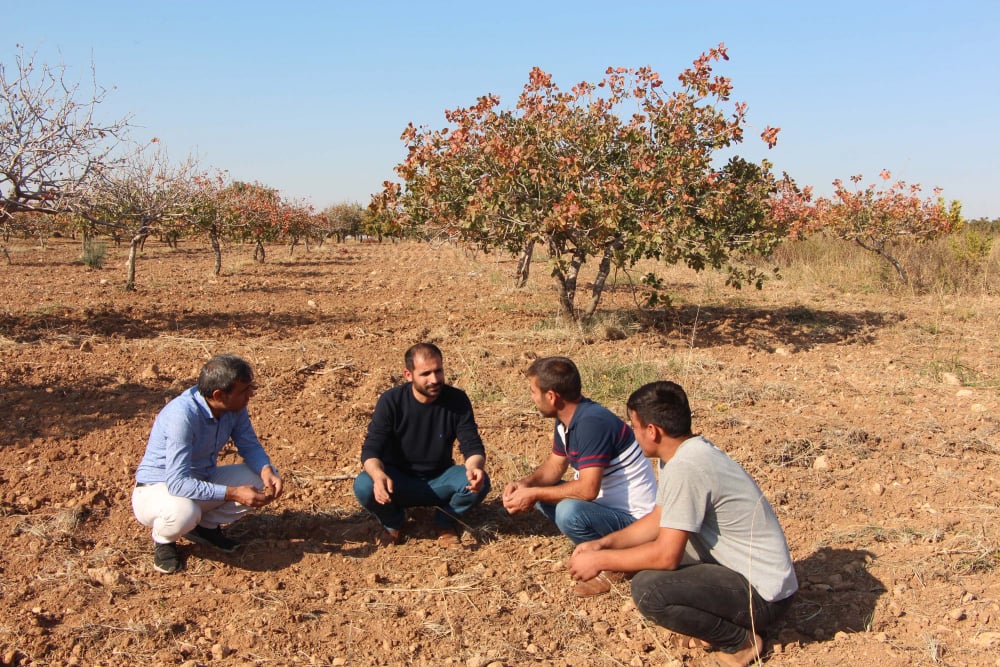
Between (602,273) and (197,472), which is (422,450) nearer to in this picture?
(197,472)

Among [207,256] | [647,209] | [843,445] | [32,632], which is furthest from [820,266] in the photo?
[207,256]

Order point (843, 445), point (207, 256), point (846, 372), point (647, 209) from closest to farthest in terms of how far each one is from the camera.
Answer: point (843, 445) → point (846, 372) → point (647, 209) → point (207, 256)

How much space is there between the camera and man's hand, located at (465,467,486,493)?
3619 mm

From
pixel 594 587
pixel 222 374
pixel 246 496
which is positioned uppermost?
pixel 222 374

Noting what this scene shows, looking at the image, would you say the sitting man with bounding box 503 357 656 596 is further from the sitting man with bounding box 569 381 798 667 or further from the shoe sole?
the shoe sole

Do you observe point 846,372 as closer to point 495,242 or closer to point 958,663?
point 495,242

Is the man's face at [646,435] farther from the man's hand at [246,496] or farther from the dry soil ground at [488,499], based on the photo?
the man's hand at [246,496]

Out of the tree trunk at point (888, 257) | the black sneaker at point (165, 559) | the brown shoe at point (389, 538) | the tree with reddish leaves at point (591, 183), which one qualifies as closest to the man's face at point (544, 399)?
the brown shoe at point (389, 538)

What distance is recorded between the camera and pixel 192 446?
3434 millimetres

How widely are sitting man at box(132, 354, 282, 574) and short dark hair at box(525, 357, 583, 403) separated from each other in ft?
4.18

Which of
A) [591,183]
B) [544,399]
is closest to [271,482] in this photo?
[544,399]

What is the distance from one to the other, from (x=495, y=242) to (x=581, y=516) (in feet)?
18.1

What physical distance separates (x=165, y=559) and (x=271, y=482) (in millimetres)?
596

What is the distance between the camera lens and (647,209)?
7949 millimetres
